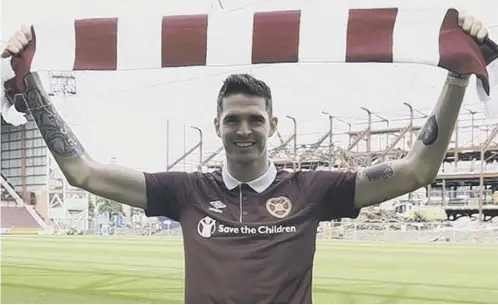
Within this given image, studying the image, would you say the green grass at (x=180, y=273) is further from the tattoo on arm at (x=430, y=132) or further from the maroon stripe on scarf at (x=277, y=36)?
the tattoo on arm at (x=430, y=132)

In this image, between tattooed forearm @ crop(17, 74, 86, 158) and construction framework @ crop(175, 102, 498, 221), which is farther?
construction framework @ crop(175, 102, 498, 221)

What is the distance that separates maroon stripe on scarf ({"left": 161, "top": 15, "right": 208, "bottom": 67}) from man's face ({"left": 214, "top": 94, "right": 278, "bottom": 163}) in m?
0.34

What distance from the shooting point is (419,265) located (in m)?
7.46

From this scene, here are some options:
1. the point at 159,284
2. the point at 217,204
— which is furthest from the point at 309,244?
the point at 159,284

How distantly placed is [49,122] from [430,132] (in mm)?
883

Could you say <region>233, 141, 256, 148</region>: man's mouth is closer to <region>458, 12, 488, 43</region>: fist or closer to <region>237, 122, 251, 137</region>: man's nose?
<region>237, 122, 251, 137</region>: man's nose

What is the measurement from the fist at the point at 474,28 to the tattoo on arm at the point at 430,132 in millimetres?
191

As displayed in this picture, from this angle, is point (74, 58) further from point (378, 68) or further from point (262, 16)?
point (378, 68)

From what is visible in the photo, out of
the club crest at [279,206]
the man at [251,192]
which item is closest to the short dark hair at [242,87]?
the man at [251,192]

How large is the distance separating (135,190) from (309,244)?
406mm

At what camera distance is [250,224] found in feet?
4.69

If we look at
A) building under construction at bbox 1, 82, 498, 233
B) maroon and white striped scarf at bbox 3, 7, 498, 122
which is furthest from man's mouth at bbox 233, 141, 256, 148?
building under construction at bbox 1, 82, 498, 233

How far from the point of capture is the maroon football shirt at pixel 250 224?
139 cm

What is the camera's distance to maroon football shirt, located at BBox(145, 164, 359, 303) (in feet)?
4.55
